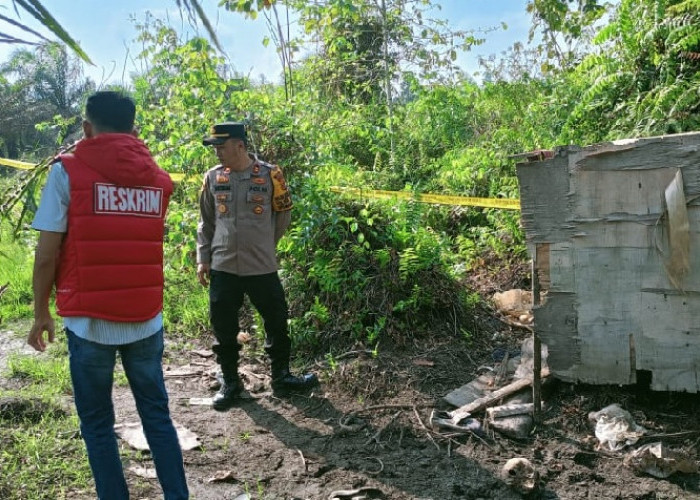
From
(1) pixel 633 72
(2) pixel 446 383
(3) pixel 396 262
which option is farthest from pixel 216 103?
(1) pixel 633 72

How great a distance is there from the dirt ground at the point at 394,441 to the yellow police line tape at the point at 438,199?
1571 mm

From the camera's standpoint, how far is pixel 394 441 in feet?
11.7

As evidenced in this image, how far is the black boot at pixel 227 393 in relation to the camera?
412cm

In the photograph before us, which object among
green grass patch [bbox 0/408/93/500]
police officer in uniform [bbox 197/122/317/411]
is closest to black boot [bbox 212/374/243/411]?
police officer in uniform [bbox 197/122/317/411]

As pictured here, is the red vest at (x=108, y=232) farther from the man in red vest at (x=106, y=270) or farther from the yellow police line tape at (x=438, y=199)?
the yellow police line tape at (x=438, y=199)

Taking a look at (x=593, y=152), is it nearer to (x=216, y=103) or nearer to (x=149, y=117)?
(x=216, y=103)

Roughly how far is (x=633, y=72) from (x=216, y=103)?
3.70 m

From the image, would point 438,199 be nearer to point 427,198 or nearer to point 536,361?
point 427,198

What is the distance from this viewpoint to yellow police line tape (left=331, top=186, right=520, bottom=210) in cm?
548

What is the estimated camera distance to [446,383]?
13.8 feet

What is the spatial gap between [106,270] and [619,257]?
258cm

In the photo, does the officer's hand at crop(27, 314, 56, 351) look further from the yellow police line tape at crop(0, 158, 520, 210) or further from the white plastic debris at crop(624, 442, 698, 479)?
the yellow police line tape at crop(0, 158, 520, 210)

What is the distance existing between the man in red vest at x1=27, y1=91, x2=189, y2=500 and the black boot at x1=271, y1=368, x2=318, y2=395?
165 centimetres

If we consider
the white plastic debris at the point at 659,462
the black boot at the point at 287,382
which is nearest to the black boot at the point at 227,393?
the black boot at the point at 287,382
